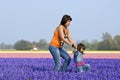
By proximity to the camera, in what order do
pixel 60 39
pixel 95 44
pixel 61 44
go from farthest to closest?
pixel 95 44
pixel 61 44
pixel 60 39

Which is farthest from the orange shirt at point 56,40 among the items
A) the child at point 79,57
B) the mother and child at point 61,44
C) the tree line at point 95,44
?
the tree line at point 95,44

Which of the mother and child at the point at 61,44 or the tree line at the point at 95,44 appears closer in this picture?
the mother and child at the point at 61,44

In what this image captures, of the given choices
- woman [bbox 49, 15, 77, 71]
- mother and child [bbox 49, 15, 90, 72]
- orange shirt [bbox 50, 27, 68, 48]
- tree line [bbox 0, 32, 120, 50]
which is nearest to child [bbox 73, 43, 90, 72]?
mother and child [bbox 49, 15, 90, 72]

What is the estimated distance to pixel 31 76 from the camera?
32.3 feet

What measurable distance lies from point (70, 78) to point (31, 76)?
0.98 m

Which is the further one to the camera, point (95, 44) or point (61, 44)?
point (95, 44)

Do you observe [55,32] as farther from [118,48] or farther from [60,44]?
[118,48]

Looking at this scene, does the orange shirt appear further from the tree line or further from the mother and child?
the tree line

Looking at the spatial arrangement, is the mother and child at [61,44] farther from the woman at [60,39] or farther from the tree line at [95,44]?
the tree line at [95,44]

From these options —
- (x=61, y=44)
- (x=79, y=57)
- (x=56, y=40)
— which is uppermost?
(x=56, y=40)

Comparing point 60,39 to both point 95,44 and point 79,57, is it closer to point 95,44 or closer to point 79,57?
point 79,57

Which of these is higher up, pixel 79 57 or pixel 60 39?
pixel 60 39

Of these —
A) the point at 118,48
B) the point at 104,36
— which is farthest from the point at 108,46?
the point at 104,36

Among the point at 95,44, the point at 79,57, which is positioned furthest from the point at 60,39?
the point at 95,44
